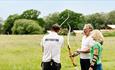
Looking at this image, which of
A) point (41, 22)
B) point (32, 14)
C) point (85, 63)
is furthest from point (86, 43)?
point (32, 14)

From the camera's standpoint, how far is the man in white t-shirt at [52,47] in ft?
28.3

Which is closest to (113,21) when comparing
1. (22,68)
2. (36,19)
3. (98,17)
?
(98,17)

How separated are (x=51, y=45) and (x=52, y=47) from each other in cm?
5

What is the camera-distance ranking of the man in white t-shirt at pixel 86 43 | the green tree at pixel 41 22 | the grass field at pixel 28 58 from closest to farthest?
the man in white t-shirt at pixel 86 43 < the grass field at pixel 28 58 < the green tree at pixel 41 22

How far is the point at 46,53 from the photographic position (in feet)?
28.5

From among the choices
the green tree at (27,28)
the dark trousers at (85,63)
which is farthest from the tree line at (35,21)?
the dark trousers at (85,63)

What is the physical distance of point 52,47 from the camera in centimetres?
864

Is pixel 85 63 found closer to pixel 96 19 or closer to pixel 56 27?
pixel 56 27

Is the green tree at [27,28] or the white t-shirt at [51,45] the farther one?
the green tree at [27,28]

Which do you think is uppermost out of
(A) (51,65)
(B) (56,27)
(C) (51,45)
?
(B) (56,27)

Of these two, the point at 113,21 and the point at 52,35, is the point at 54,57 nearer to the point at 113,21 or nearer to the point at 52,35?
the point at 52,35

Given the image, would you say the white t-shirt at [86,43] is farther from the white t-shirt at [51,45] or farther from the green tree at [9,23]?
the green tree at [9,23]

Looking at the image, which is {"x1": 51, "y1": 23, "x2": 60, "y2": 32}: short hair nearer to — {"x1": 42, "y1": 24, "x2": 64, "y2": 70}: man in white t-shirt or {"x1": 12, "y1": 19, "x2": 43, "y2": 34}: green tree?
{"x1": 42, "y1": 24, "x2": 64, "y2": 70}: man in white t-shirt

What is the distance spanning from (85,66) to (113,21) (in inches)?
4006
